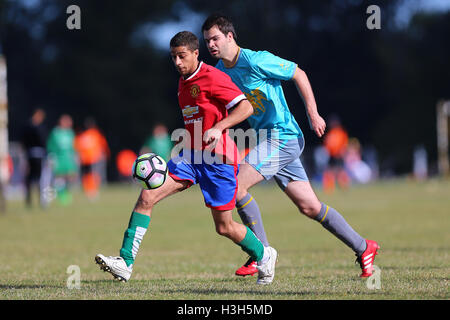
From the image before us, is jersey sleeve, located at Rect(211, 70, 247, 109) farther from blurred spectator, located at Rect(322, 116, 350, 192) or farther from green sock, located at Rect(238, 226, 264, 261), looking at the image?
blurred spectator, located at Rect(322, 116, 350, 192)

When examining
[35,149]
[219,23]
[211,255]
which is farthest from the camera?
[35,149]

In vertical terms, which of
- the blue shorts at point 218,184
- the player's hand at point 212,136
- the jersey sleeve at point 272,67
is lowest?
the blue shorts at point 218,184

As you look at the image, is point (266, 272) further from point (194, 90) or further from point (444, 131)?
point (444, 131)

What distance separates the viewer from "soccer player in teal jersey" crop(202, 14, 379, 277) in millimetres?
6547

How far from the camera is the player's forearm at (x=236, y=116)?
5.82 m

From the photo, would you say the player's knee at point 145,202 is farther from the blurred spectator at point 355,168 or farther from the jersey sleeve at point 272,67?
the blurred spectator at point 355,168

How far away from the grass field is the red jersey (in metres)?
1.13

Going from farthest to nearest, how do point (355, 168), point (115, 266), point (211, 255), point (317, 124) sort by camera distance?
point (355, 168) < point (211, 255) < point (317, 124) < point (115, 266)

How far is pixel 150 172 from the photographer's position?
6133 millimetres

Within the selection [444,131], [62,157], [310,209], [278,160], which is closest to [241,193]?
[278,160]

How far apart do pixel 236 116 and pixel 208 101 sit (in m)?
0.30

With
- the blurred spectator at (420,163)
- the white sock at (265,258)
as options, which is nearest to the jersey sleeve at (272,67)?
the white sock at (265,258)

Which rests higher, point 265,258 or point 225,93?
point 225,93

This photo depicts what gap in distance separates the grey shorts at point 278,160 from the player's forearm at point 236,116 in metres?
0.76
